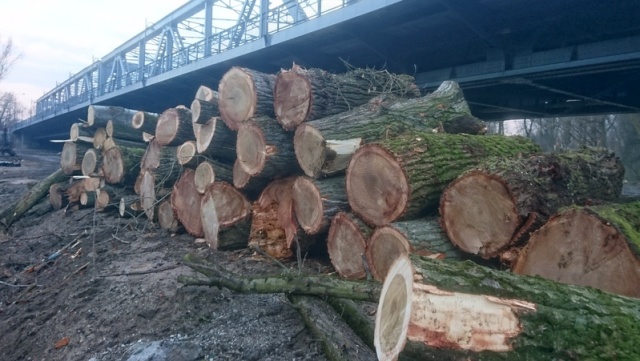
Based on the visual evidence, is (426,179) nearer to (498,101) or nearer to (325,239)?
(325,239)

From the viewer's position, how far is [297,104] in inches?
161

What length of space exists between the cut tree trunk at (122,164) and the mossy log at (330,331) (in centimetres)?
468

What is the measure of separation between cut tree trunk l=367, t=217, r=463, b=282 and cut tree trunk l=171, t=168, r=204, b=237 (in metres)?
2.50

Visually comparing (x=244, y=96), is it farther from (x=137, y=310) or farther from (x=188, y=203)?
(x=137, y=310)

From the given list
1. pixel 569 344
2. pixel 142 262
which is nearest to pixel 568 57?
pixel 569 344

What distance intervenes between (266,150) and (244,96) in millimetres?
785

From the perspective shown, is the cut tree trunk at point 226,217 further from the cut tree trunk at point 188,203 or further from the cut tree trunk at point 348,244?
the cut tree trunk at point 348,244

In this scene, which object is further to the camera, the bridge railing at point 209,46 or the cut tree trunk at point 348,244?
the bridge railing at point 209,46

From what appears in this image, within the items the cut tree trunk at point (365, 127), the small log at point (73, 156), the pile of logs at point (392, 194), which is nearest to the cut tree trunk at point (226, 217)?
the pile of logs at point (392, 194)

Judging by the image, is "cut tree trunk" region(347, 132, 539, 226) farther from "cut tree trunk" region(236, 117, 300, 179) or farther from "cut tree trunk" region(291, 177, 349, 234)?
"cut tree trunk" region(236, 117, 300, 179)

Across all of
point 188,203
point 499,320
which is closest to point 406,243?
point 499,320

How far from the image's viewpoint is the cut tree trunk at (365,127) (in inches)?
142

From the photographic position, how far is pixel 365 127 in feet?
12.4

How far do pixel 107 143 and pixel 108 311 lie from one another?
451cm
